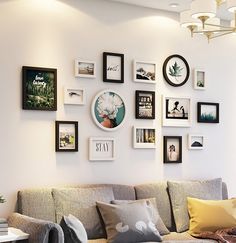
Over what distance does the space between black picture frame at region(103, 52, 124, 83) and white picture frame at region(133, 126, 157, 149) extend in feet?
1.67

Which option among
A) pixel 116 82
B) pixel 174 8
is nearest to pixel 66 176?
pixel 116 82

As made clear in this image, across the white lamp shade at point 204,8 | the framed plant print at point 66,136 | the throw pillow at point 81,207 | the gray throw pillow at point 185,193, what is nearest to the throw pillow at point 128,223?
the throw pillow at point 81,207

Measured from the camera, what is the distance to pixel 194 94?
187 inches

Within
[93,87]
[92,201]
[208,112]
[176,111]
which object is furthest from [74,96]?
[208,112]

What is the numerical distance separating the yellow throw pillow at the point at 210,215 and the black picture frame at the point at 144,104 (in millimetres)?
929

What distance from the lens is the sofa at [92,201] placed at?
3213 millimetres

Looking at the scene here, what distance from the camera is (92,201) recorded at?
3826 mm

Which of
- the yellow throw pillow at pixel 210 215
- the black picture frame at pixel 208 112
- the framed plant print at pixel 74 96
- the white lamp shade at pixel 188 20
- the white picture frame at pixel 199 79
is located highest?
the white lamp shade at pixel 188 20

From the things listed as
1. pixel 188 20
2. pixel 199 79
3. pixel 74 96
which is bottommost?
pixel 74 96

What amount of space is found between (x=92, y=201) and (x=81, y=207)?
Answer: 0.39 feet

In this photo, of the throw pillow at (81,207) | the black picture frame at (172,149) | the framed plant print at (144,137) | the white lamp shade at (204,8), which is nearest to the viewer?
the white lamp shade at (204,8)

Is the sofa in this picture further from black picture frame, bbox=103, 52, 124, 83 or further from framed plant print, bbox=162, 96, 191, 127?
black picture frame, bbox=103, 52, 124, 83

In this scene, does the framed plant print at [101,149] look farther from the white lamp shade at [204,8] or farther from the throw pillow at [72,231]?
the white lamp shade at [204,8]

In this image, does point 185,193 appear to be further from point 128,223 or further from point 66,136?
point 66,136
